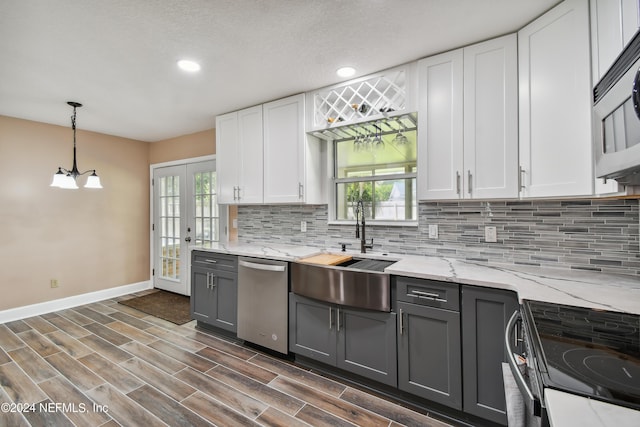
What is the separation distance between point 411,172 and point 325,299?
1356 mm

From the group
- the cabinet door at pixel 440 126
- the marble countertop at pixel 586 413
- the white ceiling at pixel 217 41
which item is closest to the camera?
the marble countertop at pixel 586 413

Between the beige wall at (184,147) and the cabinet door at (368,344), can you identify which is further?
the beige wall at (184,147)

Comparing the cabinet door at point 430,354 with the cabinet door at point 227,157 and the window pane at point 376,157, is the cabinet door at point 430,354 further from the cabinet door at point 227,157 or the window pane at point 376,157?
the cabinet door at point 227,157

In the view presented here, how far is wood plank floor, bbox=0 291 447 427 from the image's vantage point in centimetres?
184

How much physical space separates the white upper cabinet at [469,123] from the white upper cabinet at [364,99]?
15cm

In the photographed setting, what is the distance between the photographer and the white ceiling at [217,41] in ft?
5.57

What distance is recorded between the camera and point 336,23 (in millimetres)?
1841

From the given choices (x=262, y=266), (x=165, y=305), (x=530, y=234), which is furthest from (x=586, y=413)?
(x=165, y=305)

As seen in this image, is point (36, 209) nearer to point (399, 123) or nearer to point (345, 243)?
point (345, 243)

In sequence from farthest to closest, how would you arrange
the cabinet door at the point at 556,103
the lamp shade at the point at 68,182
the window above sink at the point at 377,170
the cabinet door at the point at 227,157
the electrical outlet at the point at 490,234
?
the cabinet door at the point at 227,157 → the lamp shade at the point at 68,182 → the window above sink at the point at 377,170 → the electrical outlet at the point at 490,234 → the cabinet door at the point at 556,103

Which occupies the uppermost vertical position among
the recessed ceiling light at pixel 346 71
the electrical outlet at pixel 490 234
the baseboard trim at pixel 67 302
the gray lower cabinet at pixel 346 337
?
the recessed ceiling light at pixel 346 71

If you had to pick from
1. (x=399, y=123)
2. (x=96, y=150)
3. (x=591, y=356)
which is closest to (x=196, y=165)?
(x=96, y=150)

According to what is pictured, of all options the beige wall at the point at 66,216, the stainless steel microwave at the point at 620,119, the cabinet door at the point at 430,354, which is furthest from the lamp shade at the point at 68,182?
the stainless steel microwave at the point at 620,119
